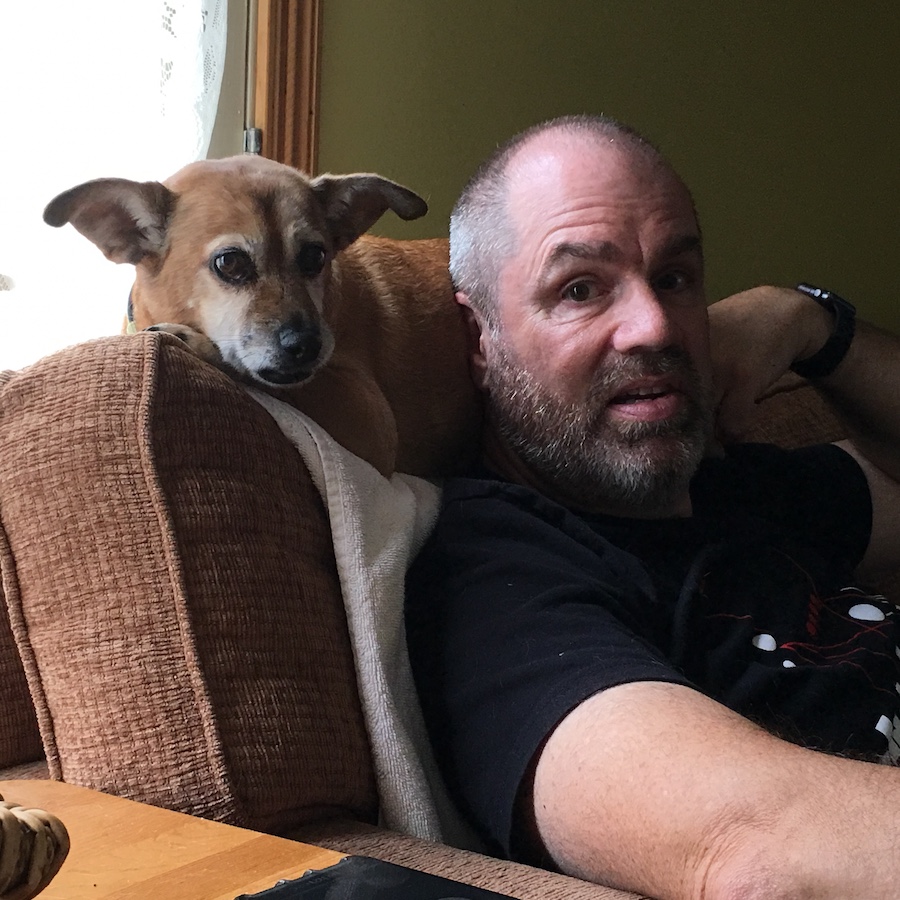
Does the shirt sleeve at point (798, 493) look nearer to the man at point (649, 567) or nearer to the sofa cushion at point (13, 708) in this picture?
the man at point (649, 567)

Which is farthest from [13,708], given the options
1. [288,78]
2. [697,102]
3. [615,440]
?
[697,102]

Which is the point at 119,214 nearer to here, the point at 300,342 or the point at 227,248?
the point at 227,248

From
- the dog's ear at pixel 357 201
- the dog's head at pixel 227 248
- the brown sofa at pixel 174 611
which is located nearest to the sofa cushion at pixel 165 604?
the brown sofa at pixel 174 611

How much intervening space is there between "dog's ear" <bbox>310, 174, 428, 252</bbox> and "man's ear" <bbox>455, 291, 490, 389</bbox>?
137mm

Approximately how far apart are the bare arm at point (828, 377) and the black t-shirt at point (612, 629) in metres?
0.19

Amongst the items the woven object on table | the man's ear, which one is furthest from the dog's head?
the woven object on table

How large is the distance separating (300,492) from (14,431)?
250 millimetres

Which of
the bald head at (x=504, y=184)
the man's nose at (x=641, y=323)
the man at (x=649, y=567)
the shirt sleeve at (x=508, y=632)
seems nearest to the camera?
the man at (x=649, y=567)

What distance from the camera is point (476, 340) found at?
1.33m

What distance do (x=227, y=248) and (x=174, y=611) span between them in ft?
1.98

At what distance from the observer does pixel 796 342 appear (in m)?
1.42

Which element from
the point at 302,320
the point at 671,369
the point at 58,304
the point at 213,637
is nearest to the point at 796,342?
the point at 671,369

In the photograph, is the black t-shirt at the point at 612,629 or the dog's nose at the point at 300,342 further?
the dog's nose at the point at 300,342

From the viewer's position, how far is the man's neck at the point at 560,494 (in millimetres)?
1203
